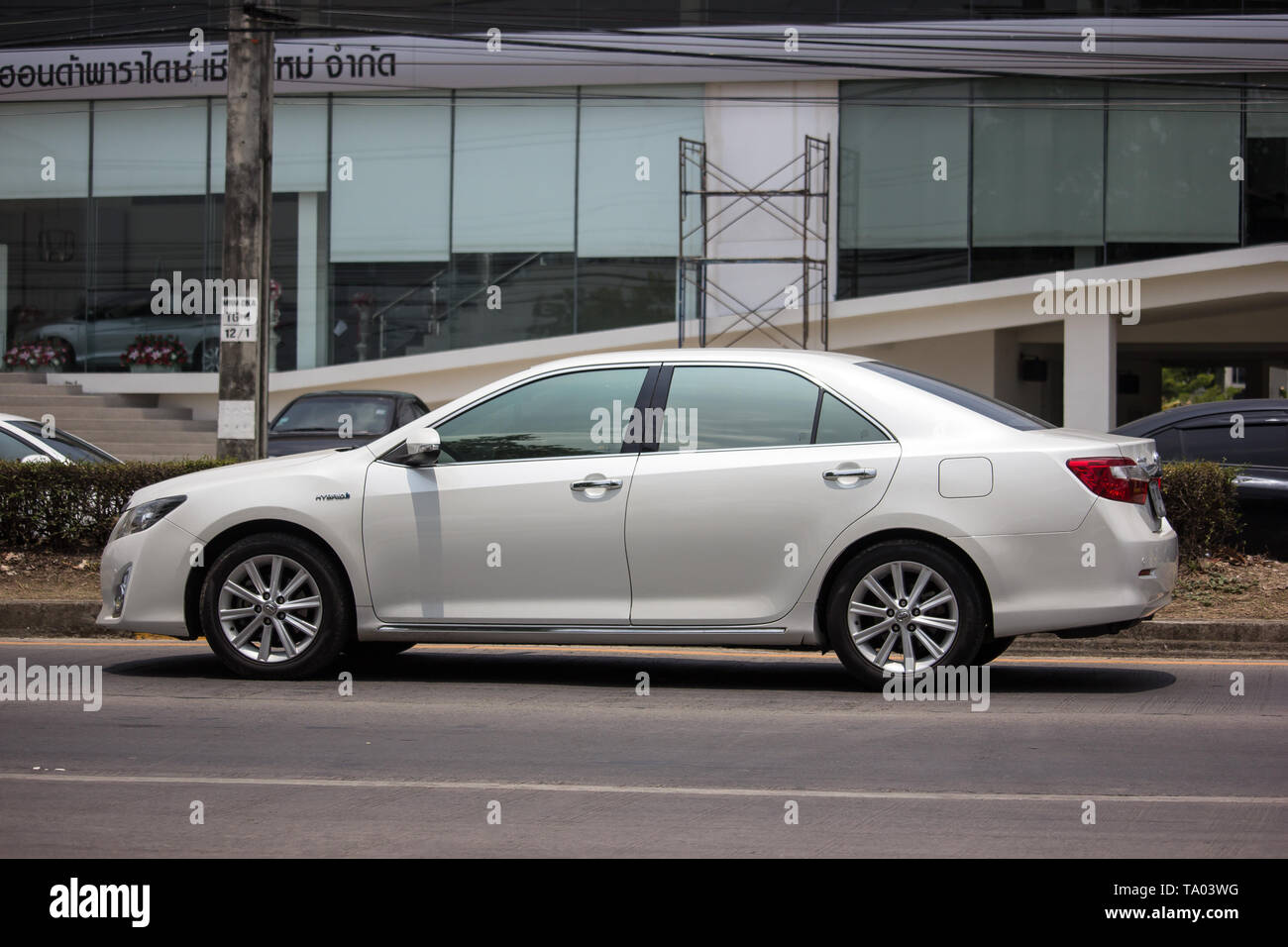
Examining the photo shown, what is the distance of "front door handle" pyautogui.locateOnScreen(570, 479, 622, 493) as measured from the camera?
7.90 m

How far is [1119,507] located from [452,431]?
11.4ft

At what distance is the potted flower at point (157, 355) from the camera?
27641 mm

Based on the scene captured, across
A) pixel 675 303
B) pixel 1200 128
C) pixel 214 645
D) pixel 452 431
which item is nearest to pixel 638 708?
pixel 452 431

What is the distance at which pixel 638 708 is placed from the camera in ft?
25.1

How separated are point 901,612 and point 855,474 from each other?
73cm

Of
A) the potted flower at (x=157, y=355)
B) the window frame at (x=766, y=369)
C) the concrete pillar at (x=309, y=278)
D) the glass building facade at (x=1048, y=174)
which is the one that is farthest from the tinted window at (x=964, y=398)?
the potted flower at (x=157, y=355)

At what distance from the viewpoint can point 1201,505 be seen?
11258 millimetres

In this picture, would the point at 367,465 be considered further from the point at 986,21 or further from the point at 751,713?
the point at 986,21

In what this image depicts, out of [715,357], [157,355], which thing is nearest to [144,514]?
[715,357]

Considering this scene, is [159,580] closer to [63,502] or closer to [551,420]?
[551,420]

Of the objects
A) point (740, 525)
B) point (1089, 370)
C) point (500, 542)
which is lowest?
point (500, 542)

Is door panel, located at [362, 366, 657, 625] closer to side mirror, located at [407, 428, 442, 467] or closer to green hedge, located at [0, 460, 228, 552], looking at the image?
side mirror, located at [407, 428, 442, 467]

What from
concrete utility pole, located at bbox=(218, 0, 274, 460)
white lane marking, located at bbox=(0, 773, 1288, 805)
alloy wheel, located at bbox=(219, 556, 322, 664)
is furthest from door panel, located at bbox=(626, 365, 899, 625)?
concrete utility pole, located at bbox=(218, 0, 274, 460)

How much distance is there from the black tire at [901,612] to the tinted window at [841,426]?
1.86ft
